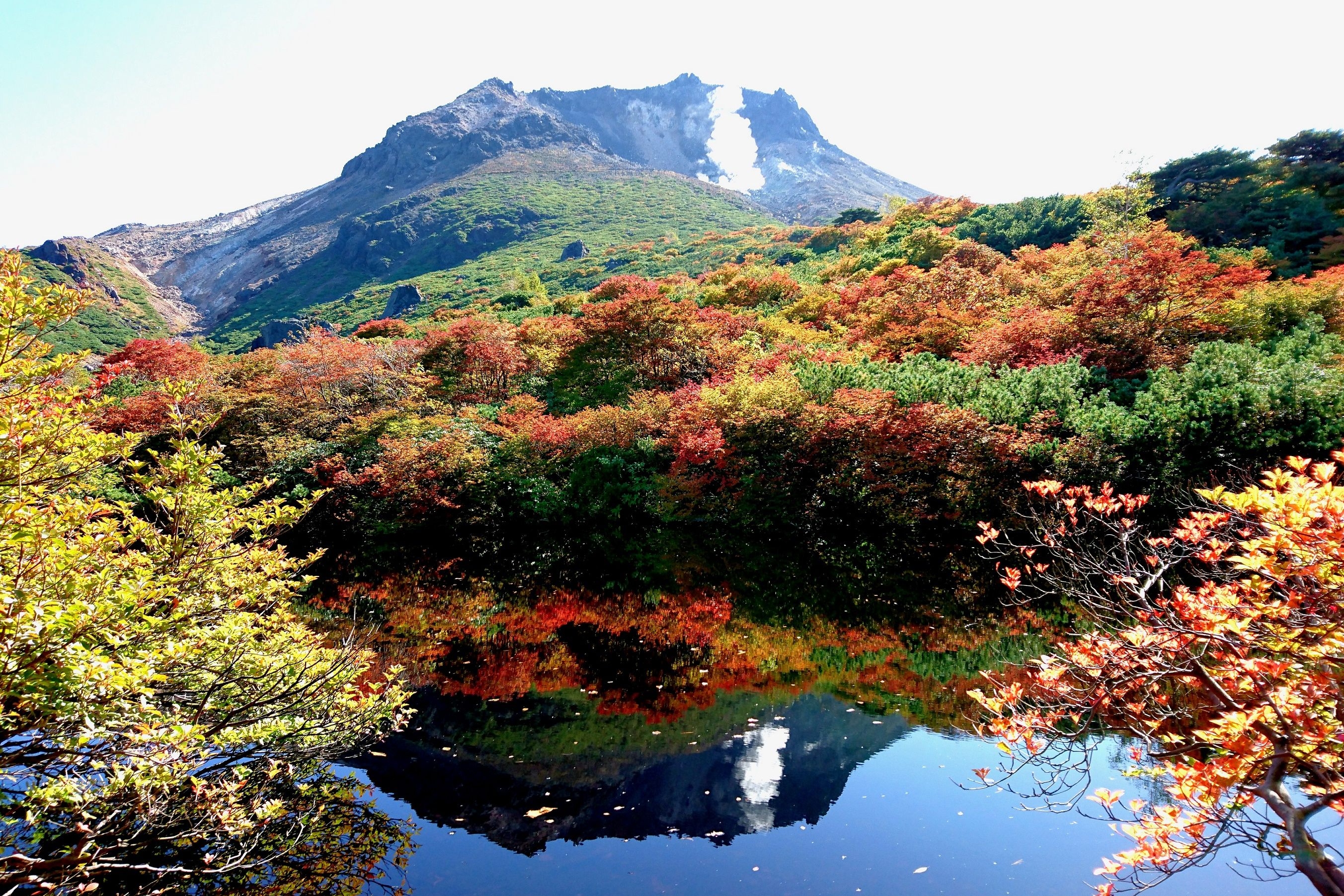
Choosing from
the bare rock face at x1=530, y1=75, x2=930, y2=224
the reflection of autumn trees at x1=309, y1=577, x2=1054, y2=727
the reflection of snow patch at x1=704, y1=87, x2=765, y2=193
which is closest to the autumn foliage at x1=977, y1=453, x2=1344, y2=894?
the reflection of autumn trees at x1=309, y1=577, x2=1054, y2=727

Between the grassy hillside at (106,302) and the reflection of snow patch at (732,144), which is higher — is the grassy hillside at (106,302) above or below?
below

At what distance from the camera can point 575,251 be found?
8025cm

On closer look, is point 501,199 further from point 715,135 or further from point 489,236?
point 715,135

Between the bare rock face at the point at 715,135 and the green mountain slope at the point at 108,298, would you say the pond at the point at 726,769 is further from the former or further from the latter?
the bare rock face at the point at 715,135

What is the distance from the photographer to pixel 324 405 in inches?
1014

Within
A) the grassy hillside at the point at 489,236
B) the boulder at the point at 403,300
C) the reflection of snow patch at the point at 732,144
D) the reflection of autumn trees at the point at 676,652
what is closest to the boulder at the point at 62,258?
the grassy hillside at the point at 489,236

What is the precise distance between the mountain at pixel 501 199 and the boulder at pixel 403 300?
212 cm

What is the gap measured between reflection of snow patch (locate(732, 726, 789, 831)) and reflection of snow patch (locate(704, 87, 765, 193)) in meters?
169

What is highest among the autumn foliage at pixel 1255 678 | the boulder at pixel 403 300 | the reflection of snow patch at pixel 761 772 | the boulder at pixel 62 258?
the boulder at pixel 62 258

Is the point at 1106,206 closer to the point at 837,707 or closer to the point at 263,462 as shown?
the point at 837,707

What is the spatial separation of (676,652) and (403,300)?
71038 mm

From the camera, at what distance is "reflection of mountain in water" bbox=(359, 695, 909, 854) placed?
Result: 23.7ft

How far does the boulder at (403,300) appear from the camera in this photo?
238 feet

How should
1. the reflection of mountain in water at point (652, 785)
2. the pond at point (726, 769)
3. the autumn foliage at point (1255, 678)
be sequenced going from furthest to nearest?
1. the reflection of mountain in water at point (652, 785)
2. the pond at point (726, 769)
3. the autumn foliage at point (1255, 678)
